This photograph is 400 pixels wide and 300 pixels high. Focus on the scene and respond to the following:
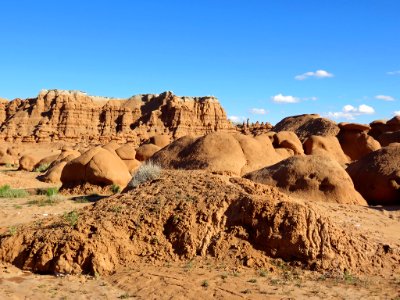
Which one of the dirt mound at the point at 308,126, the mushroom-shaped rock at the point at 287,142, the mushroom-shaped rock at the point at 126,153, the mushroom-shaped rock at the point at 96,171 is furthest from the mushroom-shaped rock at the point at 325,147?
the mushroom-shaped rock at the point at 96,171

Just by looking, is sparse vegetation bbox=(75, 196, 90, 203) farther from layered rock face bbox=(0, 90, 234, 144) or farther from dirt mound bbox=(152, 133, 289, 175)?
layered rock face bbox=(0, 90, 234, 144)

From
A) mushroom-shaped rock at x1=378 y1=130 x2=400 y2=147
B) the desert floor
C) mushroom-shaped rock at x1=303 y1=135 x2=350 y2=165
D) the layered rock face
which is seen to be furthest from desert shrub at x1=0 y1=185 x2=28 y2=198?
the layered rock face

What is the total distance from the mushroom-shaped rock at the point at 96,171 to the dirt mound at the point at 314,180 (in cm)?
493

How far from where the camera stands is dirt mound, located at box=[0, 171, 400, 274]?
296 inches

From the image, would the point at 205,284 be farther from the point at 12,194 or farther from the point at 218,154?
the point at 12,194

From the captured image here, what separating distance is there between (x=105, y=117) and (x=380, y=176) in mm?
59860

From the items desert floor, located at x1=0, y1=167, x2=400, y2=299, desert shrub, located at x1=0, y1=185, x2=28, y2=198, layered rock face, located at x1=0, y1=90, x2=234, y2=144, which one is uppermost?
layered rock face, located at x1=0, y1=90, x2=234, y2=144

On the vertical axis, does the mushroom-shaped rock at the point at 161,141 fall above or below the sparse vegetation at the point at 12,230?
above

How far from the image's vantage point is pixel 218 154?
16.9m

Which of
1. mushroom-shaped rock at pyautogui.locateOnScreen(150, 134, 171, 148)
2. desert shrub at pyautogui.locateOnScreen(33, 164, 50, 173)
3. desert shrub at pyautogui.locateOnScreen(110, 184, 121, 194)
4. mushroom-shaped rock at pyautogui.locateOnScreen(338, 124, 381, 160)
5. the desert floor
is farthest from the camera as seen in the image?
mushroom-shaped rock at pyautogui.locateOnScreen(338, 124, 381, 160)

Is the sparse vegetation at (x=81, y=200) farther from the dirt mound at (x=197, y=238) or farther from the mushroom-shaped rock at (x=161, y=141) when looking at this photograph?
the mushroom-shaped rock at (x=161, y=141)

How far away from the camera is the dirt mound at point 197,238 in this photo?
7.53 m

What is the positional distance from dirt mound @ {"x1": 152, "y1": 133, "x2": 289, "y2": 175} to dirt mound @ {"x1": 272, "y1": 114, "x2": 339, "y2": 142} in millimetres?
16711

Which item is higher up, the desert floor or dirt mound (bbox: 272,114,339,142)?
dirt mound (bbox: 272,114,339,142)
